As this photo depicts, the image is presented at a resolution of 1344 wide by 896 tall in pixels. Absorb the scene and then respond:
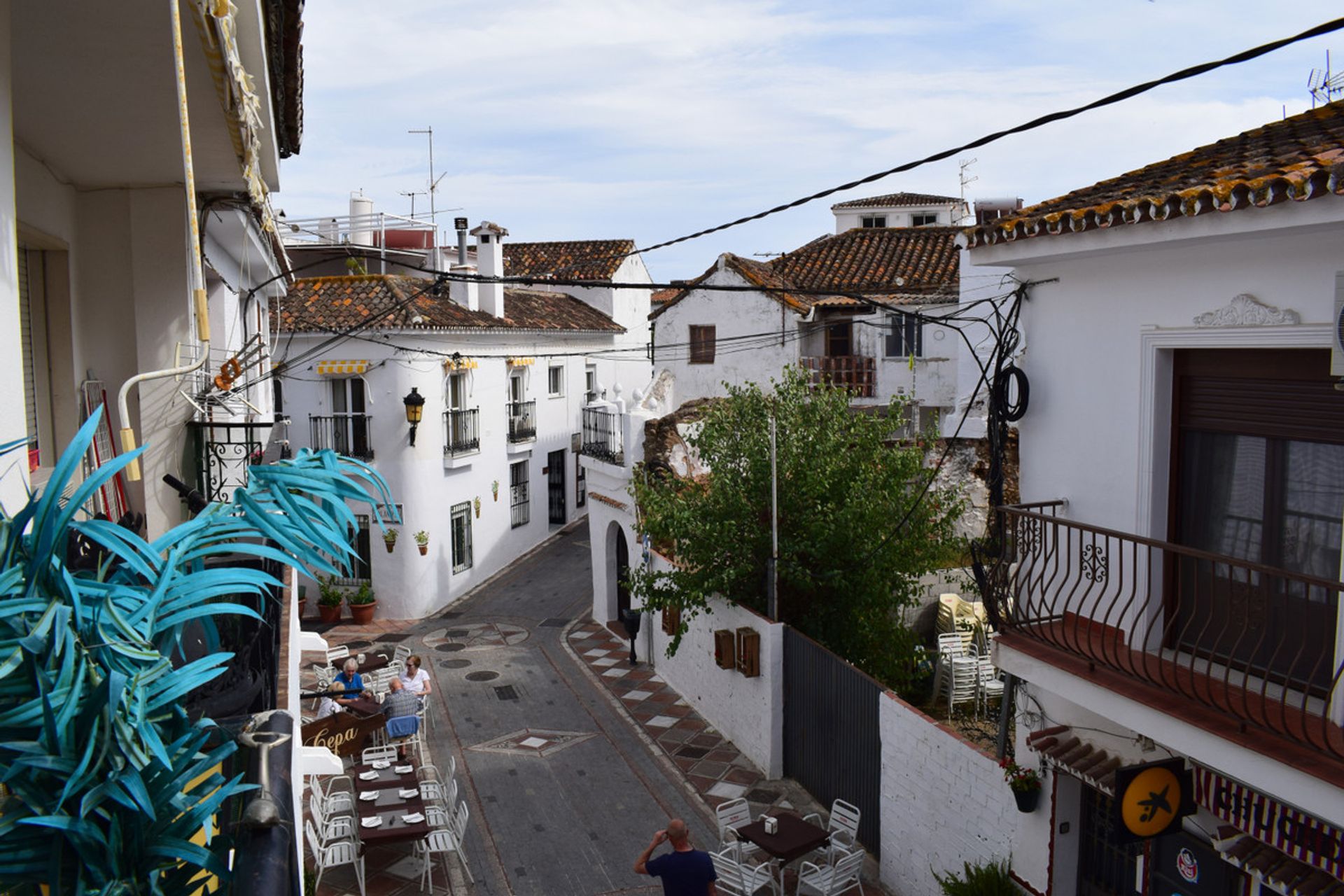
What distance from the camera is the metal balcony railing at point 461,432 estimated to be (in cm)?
2275

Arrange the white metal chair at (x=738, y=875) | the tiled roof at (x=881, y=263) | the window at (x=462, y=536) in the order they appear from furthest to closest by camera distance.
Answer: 1. the window at (x=462, y=536)
2. the tiled roof at (x=881, y=263)
3. the white metal chair at (x=738, y=875)

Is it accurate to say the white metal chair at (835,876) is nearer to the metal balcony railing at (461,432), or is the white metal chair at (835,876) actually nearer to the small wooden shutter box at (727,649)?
the small wooden shutter box at (727,649)

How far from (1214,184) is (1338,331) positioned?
43.3 inches

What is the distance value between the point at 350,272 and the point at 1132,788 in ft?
75.6

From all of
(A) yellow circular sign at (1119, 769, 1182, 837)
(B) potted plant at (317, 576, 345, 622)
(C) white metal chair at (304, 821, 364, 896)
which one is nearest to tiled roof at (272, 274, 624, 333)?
(B) potted plant at (317, 576, 345, 622)

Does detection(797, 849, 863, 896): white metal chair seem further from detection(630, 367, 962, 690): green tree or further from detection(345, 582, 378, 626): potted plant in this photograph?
detection(345, 582, 378, 626): potted plant

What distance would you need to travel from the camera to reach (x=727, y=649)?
44.7 feet

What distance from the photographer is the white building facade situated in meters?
5.75

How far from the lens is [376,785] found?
11422mm

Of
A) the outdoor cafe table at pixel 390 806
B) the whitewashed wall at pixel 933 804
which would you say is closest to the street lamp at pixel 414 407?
the outdoor cafe table at pixel 390 806

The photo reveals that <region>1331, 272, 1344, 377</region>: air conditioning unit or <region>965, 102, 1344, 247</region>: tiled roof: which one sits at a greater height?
<region>965, 102, 1344, 247</region>: tiled roof

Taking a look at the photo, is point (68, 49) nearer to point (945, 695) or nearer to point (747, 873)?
point (747, 873)

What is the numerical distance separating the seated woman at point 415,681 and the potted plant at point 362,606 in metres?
6.73

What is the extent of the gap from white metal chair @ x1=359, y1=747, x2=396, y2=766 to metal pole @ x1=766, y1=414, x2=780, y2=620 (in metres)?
4.88
